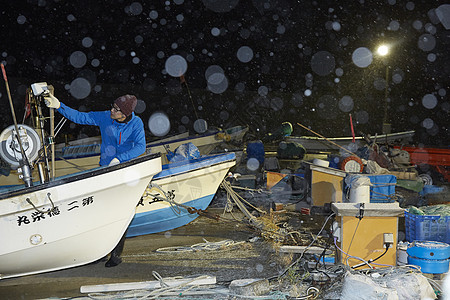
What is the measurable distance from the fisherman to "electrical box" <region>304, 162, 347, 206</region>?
3.89 meters

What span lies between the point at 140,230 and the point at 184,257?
61.2 inches

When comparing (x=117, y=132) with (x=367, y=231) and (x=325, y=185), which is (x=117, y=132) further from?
(x=325, y=185)

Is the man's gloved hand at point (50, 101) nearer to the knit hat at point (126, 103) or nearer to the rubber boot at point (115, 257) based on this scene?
the knit hat at point (126, 103)

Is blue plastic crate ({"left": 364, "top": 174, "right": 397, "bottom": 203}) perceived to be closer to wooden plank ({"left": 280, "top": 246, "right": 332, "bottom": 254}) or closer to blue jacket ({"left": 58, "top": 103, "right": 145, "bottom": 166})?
wooden plank ({"left": 280, "top": 246, "right": 332, "bottom": 254})

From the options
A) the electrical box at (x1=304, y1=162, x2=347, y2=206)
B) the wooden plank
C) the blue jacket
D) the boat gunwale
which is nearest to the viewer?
the boat gunwale

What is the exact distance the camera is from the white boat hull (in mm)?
4078

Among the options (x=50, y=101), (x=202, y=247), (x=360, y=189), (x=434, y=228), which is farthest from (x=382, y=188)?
(x=50, y=101)

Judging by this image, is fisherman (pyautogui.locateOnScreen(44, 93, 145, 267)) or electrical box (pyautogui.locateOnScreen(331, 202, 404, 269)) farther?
fisherman (pyautogui.locateOnScreen(44, 93, 145, 267))

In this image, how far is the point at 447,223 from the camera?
4.76 m

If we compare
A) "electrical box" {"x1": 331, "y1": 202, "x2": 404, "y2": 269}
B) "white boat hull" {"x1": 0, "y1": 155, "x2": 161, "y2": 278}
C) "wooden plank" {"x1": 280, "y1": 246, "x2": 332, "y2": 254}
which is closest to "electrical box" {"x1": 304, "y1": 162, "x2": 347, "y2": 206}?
"wooden plank" {"x1": 280, "y1": 246, "x2": 332, "y2": 254}

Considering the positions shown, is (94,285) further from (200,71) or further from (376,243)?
(200,71)

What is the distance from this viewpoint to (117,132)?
508 centimetres

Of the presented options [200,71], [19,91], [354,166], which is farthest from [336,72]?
[354,166]

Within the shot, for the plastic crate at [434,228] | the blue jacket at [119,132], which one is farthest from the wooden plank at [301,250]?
the blue jacket at [119,132]
